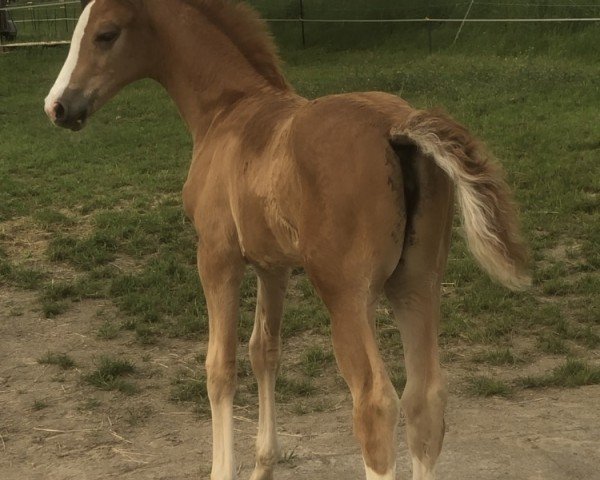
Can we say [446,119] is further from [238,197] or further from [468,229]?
[238,197]

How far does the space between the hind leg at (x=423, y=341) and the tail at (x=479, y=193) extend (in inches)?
10.4

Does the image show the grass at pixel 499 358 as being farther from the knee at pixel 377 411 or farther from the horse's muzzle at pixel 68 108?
the horse's muzzle at pixel 68 108

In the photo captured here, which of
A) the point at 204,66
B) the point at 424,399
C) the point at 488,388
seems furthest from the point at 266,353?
the point at 488,388

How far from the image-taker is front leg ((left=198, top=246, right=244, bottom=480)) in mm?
3158

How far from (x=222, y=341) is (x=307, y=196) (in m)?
0.86

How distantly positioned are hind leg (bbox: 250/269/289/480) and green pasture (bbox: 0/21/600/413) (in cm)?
75

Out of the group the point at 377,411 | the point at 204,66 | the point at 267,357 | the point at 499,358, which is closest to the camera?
the point at 377,411

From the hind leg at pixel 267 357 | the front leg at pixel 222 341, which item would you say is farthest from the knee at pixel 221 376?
the hind leg at pixel 267 357

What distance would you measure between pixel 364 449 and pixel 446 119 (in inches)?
39.9

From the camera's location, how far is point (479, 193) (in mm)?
2398

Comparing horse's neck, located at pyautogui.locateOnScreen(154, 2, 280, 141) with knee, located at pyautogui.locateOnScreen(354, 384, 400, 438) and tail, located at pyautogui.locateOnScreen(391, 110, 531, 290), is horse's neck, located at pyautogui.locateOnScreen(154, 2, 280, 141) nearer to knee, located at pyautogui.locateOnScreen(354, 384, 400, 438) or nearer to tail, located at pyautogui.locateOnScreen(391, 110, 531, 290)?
tail, located at pyautogui.locateOnScreen(391, 110, 531, 290)

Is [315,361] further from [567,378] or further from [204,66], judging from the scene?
[204,66]

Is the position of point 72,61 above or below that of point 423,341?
above

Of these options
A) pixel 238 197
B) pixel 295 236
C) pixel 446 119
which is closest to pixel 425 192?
pixel 446 119
